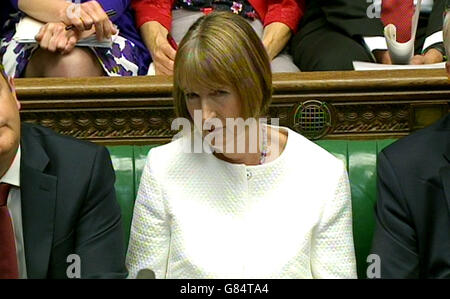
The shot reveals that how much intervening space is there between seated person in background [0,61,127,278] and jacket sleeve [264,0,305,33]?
93cm

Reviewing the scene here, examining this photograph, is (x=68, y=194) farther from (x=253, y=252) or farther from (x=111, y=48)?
(x=111, y=48)

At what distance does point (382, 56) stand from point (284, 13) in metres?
0.29

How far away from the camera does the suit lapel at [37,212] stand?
1.51 metres

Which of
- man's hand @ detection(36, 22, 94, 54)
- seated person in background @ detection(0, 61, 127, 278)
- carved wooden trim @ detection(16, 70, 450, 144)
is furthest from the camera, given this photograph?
man's hand @ detection(36, 22, 94, 54)

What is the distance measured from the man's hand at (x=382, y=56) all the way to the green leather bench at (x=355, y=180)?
1.48ft

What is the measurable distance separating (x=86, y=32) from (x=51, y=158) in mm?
674

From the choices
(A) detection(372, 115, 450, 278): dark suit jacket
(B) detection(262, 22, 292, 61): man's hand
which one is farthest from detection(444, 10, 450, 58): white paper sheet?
(B) detection(262, 22, 292, 61): man's hand

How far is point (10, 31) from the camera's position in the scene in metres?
2.37

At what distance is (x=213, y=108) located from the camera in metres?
1.57

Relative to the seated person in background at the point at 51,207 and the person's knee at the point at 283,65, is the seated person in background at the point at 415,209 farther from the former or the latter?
the person's knee at the point at 283,65

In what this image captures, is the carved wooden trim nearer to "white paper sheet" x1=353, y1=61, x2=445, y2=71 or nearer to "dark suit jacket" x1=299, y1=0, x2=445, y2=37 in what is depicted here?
"white paper sheet" x1=353, y1=61, x2=445, y2=71

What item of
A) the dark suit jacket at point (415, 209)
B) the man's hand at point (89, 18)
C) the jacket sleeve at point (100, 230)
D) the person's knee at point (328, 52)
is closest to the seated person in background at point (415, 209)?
the dark suit jacket at point (415, 209)

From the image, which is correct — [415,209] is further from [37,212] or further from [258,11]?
[258,11]

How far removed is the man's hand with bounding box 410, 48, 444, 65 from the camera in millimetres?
2225
